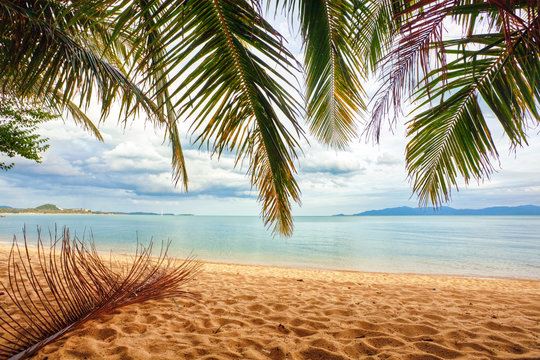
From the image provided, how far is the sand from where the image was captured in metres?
1.94

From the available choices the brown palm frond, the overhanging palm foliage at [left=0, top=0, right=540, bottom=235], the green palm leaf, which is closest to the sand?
the brown palm frond

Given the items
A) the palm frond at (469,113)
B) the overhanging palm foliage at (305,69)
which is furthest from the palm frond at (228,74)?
the palm frond at (469,113)

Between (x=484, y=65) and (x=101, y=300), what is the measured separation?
3.85 metres

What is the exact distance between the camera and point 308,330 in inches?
93.4

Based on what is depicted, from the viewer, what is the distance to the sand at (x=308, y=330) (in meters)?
1.94

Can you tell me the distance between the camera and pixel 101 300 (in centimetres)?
229

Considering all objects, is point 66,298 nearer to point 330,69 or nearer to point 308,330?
point 308,330

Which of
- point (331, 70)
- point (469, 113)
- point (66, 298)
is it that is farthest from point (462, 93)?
point (66, 298)

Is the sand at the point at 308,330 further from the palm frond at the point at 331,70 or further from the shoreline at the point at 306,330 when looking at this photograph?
the palm frond at the point at 331,70

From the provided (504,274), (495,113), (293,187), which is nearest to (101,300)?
(293,187)

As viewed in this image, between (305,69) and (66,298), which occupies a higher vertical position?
(305,69)

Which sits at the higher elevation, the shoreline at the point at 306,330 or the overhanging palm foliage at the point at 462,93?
the overhanging palm foliage at the point at 462,93

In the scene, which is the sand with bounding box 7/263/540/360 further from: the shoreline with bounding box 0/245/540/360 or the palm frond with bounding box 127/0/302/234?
the palm frond with bounding box 127/0/302/234

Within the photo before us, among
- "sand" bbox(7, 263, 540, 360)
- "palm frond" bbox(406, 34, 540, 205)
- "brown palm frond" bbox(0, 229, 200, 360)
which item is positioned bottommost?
"sand" bbox(7, 263, 540, 360)
